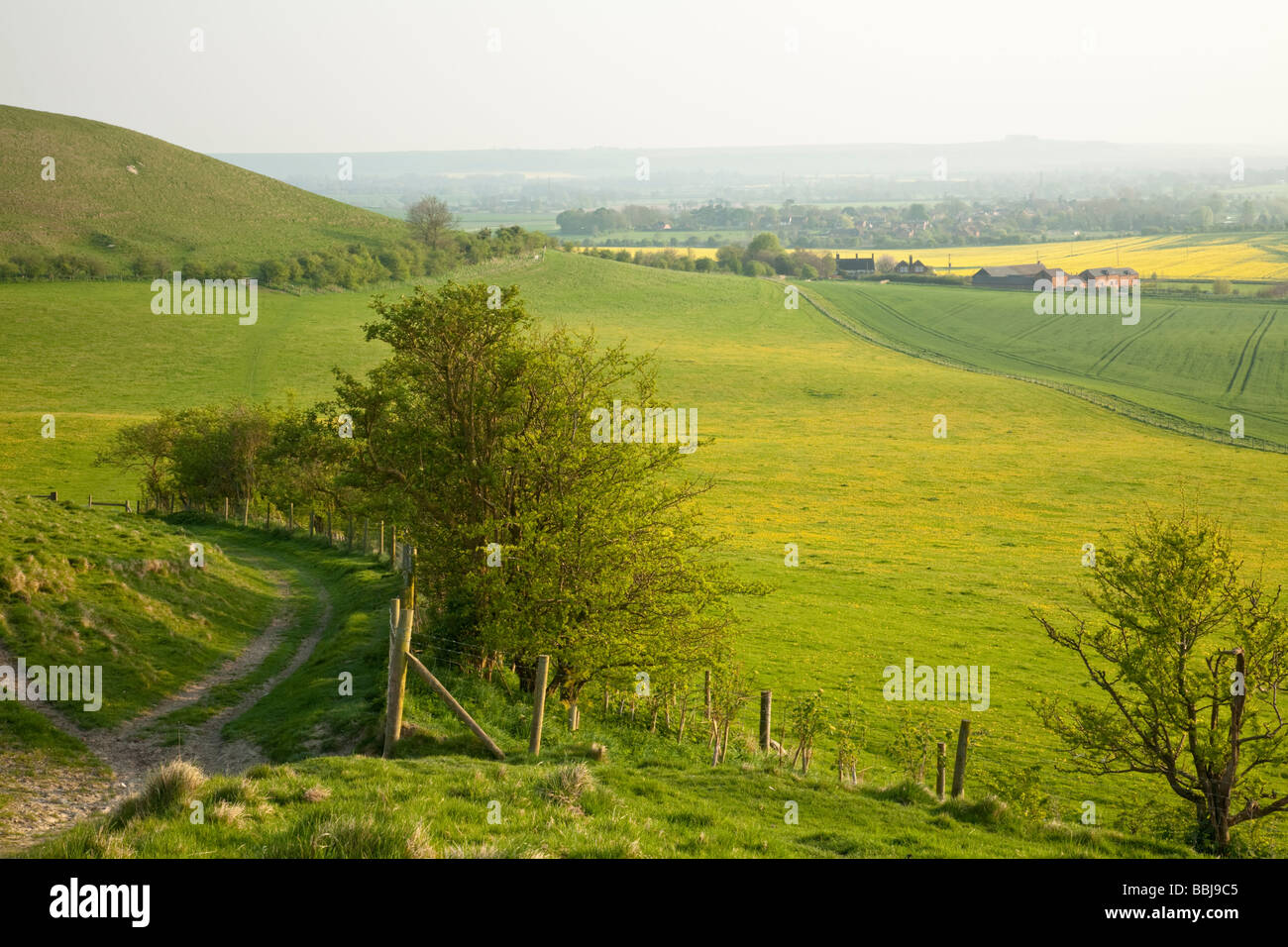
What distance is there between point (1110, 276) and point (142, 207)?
537 ft

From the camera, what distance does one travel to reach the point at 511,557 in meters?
23.0

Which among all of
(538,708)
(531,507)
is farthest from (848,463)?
(538,708)

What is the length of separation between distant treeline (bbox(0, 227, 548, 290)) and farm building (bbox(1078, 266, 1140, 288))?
335 feet

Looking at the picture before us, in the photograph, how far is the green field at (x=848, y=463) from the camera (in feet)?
123

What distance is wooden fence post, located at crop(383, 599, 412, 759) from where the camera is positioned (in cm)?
1647

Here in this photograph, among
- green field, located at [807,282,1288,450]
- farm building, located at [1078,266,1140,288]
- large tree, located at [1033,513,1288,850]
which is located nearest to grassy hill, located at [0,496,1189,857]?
large tree, located at [1033,513,1288,850]

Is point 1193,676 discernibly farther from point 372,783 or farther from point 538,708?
point 372,783

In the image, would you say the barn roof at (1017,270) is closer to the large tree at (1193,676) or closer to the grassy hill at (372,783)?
the grassy hill at (372,783)

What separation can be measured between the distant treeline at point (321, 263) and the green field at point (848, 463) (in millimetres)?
6158

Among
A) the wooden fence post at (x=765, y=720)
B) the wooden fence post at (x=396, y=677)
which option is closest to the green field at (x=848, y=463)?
the wooden fence post at (x=765, y=720)

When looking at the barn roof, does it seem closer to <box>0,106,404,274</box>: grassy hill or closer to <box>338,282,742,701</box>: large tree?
<box>0,106,404,274</box>: grassy hill

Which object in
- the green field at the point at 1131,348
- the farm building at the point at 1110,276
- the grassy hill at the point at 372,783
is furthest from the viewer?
the farm building at the point at 1110,276
